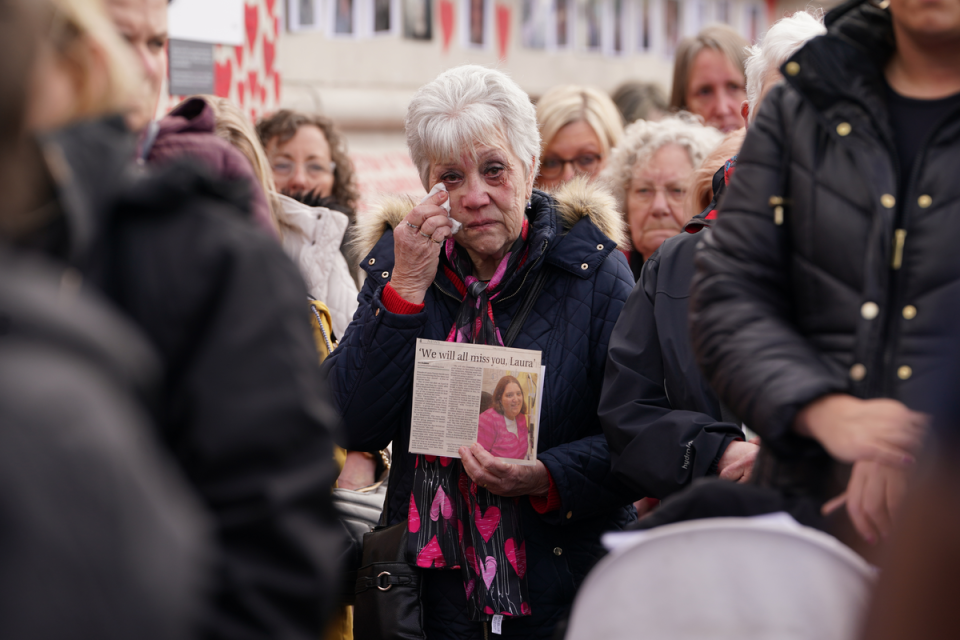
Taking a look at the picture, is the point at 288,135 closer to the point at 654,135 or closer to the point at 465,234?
the point at 654,135

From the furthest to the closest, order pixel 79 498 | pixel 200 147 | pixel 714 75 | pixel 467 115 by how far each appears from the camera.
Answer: pixel 714 75 < pixel 467 115 < pixel 200 147 < pixel 79 498

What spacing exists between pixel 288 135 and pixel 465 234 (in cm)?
256

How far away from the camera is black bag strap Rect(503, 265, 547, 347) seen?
2.67 meters

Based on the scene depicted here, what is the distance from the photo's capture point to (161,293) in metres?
1.06

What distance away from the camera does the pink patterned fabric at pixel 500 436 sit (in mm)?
2570

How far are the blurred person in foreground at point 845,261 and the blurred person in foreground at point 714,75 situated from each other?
374cm

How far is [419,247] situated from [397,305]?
0.17 metres

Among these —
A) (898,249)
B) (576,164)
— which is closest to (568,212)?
(898,249)

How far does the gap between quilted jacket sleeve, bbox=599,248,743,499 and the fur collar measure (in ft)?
0.97

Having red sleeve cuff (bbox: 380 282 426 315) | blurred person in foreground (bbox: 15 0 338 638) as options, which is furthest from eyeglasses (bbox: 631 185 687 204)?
blurred person in foreground (bbox: 15 0 338 638)

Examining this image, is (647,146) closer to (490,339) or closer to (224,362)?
(490,339)

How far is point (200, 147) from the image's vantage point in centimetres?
158

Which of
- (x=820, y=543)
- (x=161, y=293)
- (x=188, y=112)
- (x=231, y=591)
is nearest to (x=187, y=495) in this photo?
(x=231, y=591)

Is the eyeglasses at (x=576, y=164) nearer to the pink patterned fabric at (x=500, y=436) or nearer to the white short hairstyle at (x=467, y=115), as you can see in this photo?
the white short hairstyle at (x=467, y=115)
